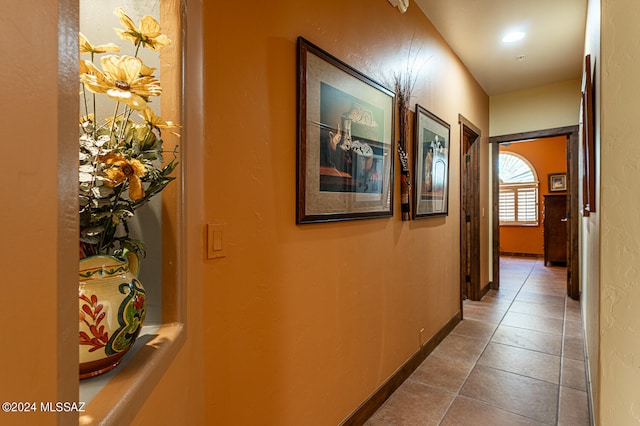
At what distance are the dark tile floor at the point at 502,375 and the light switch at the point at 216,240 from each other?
1.52 metres

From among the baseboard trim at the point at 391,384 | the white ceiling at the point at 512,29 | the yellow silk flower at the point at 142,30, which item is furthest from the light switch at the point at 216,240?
the white ceiling at the point at 512,29

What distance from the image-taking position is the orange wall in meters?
7.39

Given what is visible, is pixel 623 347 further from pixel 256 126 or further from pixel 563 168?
pixel 563 168

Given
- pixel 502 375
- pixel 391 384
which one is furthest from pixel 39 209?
pixel 502 375

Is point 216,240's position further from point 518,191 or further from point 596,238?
point 518,191

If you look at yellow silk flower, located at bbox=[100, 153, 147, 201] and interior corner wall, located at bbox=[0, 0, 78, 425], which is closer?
interior corner wall, located at bbox=[0, 0, 78, 425]

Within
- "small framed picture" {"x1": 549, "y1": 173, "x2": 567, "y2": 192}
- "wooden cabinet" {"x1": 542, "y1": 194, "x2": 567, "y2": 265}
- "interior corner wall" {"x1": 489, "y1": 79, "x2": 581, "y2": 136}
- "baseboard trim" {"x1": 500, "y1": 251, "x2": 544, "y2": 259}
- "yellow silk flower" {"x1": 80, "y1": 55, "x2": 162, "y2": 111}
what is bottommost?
"baseboard trim" {"x1": 500, "y1": 251, "x2": 544, "y2": 259}

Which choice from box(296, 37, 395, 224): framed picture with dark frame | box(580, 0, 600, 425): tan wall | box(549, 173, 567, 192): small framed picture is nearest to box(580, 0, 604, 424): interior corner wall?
box(580, 0, 600, 425): tan wall

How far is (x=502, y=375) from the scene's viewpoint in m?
2.45

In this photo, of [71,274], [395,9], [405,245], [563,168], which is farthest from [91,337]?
[563,168]

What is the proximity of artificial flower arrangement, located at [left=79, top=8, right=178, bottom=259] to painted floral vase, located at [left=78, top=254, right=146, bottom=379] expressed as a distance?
96mm

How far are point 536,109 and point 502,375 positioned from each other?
361 cm

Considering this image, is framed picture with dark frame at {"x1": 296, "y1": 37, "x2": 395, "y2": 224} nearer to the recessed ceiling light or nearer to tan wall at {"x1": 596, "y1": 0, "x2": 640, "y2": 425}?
tan wall at {"x1": 596, "y1": 0, "x2": 640, "y2": 425}

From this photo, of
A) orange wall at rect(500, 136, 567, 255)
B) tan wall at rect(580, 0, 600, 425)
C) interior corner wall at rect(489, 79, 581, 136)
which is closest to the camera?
tan wall at rect(580, 0, 600, 425)
